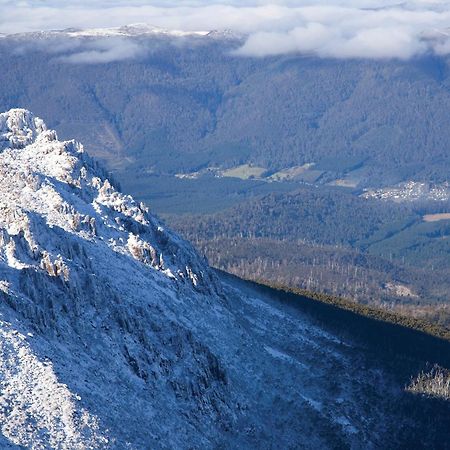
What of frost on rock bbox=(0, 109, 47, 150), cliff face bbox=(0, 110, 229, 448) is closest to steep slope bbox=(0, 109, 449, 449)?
cliff face bbox=(0, 110, 229, 448)

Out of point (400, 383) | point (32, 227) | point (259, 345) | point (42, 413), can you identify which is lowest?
point (400, 383)

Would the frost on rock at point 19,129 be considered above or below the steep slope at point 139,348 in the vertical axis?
above

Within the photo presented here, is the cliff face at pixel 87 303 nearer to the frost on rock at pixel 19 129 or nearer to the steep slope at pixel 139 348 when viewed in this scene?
the steep slope at pixel 139 348

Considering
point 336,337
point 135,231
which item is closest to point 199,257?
point 135,231

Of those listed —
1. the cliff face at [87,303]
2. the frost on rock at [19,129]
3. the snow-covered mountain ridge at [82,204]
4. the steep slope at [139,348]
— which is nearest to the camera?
the cliff face at [87,303]

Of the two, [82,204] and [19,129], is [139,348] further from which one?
[19,129]

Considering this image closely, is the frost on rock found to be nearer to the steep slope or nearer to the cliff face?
the steep slope

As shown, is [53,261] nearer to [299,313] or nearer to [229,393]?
[229,393]

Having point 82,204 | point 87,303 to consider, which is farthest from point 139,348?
point 82,204

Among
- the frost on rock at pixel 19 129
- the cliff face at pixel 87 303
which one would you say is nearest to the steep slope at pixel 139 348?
the cliff face at pixel 87 303
